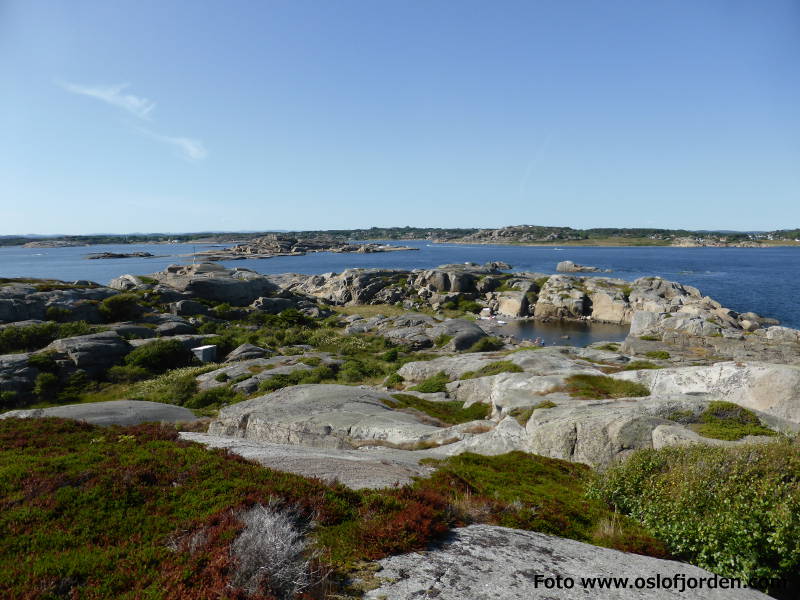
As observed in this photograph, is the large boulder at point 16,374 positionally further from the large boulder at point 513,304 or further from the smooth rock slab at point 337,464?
the large boulder at point 513,304

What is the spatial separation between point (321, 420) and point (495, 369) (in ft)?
51.3

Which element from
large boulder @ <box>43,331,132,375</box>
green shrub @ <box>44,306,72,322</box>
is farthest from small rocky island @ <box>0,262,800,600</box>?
green shrub @ <box>44,306,72,322</box>

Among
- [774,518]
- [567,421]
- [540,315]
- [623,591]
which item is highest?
[774,518]

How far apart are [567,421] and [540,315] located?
269 feet

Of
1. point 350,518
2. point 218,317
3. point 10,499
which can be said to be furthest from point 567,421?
point 218,317

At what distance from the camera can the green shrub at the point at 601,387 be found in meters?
24.3

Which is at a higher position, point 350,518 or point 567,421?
point 350,518

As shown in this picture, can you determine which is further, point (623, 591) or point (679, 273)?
point (679, 273)

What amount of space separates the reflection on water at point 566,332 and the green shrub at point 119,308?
204ft

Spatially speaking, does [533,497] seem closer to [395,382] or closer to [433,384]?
[433,384]

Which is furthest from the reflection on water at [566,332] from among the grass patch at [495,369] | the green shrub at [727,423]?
the green shrub at [727,423]

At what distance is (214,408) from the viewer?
33688 millimetres

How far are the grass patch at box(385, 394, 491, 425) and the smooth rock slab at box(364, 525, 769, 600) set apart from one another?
17.1 meters

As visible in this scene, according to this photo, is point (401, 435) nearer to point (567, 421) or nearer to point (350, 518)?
point (567, 421)
